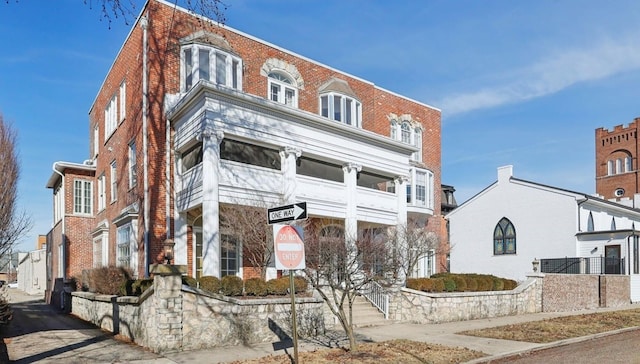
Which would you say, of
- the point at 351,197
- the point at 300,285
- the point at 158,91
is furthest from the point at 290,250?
the point at 158,91

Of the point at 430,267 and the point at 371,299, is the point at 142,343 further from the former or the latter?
the point at 430,267

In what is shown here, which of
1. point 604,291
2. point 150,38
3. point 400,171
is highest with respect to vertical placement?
point 150,38

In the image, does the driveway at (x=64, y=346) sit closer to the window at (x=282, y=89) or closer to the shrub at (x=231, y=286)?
the shrub at (x=231, y=286)

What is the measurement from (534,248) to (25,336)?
995 inches

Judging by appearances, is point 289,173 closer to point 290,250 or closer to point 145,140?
point 145,140

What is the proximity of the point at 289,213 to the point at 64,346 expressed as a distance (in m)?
6.99

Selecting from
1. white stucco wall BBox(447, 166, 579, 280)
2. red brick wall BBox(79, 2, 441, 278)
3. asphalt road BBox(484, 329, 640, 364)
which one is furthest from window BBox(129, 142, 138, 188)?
white stucco wall BBox(447, 166, 579, 280)

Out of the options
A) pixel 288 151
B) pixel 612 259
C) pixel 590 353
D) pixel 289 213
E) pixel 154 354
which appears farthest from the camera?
pixel 612 259

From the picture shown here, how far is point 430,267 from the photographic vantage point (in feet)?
86.2

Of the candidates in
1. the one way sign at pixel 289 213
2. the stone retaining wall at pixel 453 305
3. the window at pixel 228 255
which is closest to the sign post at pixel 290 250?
the one way sign at pixel 289 213

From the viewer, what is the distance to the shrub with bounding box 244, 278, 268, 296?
39.3ft

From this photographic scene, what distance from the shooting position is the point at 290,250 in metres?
7.30

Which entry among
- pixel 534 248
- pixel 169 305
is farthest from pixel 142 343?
pixel 534 248

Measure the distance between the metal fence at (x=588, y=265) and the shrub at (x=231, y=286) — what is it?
66.5 ft
